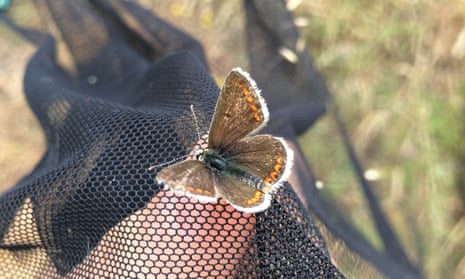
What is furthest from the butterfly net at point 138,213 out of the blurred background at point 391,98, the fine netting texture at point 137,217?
the blurred background at point 391,98

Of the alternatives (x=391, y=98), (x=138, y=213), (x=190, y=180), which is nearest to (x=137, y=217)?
(x=138, y=213)

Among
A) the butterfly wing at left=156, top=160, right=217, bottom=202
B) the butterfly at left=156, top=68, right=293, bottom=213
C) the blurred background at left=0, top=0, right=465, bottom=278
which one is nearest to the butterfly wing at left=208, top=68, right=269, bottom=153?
the butterfly at left=156, top=68, right=293, bottom=213

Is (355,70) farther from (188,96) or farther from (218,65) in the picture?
(188,96)

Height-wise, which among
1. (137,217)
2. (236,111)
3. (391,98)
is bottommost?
(391,98)

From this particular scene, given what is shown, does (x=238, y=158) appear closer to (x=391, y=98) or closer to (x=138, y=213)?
(x=138, y=213)

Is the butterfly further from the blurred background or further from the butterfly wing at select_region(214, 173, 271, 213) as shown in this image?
the blurred background

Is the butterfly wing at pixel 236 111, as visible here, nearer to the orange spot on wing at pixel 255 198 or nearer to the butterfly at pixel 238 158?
the butterfly at pixel 238 158

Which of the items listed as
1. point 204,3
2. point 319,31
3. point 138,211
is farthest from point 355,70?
point 138,211

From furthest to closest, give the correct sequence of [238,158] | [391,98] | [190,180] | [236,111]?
[391,98] < [238,158] < [236,111] < [190,180]
